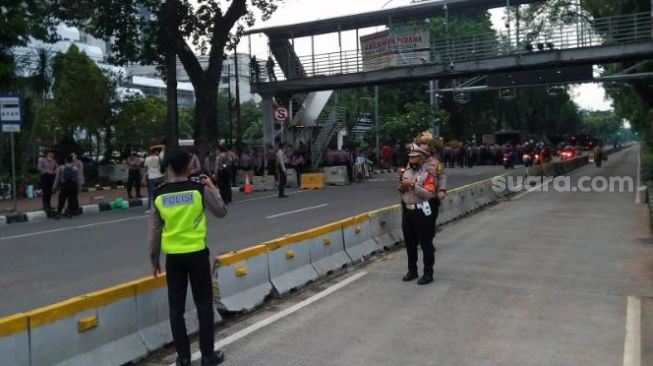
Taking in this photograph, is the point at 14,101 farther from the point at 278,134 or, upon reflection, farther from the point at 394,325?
the point at 278,134

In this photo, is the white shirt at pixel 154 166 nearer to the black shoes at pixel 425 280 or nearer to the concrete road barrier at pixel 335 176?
the black shoes at pixel 425 280

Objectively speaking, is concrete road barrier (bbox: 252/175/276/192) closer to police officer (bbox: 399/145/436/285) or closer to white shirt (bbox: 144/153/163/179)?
white shirt (bbox: 144/153/163/179)

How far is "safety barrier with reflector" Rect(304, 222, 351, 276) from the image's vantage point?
8.20 meters

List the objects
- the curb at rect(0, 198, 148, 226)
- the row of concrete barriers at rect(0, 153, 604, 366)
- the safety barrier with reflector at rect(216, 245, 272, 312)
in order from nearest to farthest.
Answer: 1. the row of concrete barriers at rect(0, 153, 604, 366)
2. the safety barrier with reflector at rect(216, 245, 272, 312)
3. the curb at rect(0, 198, 148, 226)

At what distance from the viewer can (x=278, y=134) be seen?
112ft

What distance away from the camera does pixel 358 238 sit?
954cm

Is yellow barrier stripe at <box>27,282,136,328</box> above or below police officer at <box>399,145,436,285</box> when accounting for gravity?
below

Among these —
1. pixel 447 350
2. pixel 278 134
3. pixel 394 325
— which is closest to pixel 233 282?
pixel 394 325

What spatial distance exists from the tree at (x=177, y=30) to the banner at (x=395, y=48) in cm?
661

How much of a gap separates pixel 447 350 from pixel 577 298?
2538 millimetres

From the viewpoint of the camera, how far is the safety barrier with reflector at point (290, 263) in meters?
7.23

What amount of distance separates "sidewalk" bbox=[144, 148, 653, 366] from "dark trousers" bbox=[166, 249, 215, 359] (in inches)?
14.4

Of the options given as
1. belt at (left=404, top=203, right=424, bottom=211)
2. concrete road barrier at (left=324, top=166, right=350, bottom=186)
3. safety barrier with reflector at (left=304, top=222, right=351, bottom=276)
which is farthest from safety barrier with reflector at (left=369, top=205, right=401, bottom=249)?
concrete road barrier at (left=324, top=166, right=350, bottom=186)

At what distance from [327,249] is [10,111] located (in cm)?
1064
